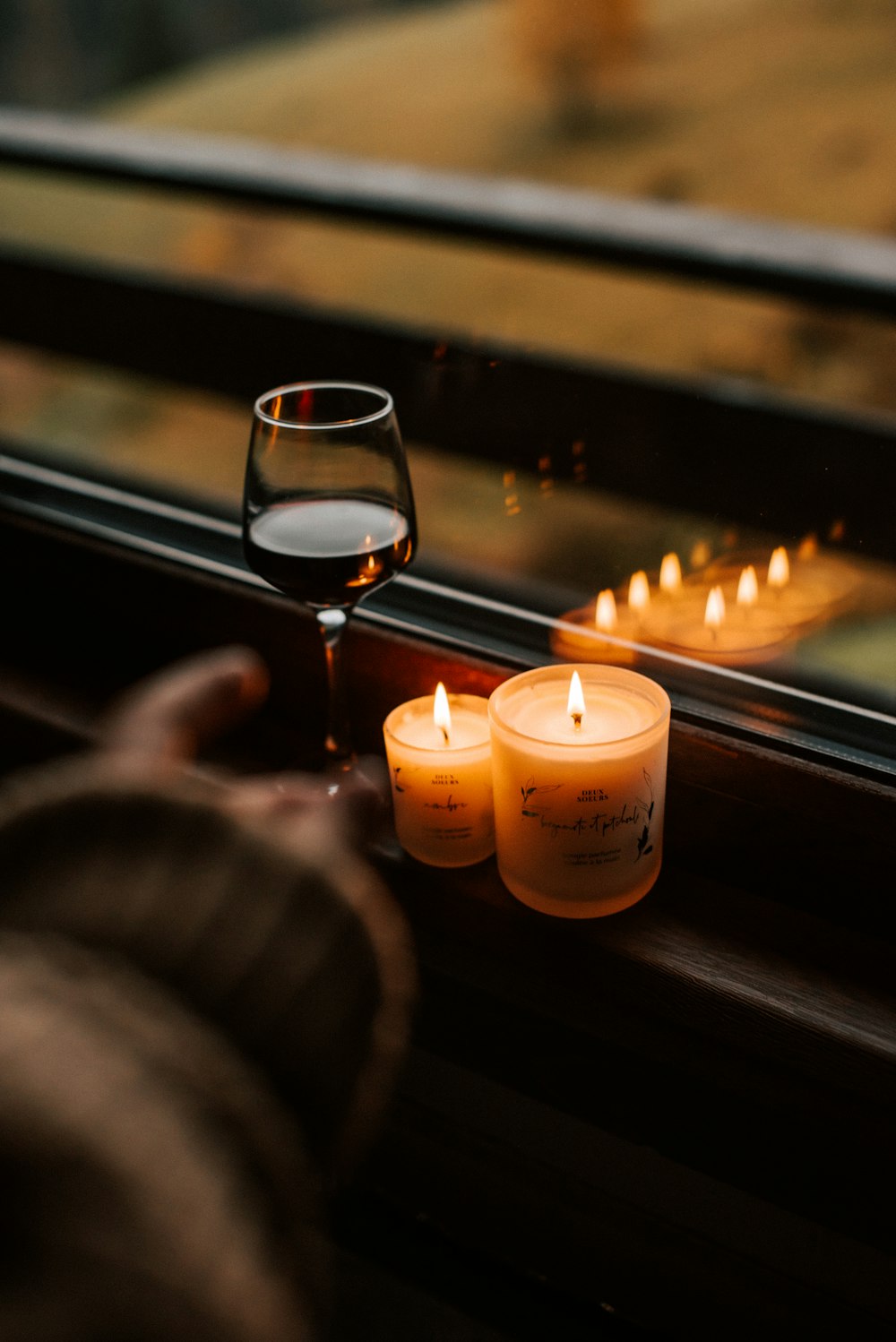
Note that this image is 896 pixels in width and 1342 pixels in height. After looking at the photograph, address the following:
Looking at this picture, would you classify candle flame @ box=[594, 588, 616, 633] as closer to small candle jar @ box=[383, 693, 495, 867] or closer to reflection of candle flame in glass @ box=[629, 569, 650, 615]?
reflection of candle flame in glass @ box=[629, 569, 650, 615]

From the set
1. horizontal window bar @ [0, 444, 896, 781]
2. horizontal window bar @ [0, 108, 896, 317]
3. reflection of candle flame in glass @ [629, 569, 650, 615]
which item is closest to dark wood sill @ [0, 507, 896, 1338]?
horizontal window bar @ [0, 444, 896, 781]

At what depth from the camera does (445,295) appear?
81.6 inches

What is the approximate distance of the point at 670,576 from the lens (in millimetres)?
804

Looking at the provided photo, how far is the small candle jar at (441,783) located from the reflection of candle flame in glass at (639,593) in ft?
0.49

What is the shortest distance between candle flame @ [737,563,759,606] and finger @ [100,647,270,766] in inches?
14.1

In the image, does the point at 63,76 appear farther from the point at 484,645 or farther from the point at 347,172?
the point at 484,645

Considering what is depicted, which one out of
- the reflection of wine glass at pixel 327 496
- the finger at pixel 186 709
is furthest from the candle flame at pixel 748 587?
the finger at pixel 186 709

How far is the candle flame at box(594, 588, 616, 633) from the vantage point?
79 cm

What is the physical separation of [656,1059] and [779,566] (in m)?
0.33

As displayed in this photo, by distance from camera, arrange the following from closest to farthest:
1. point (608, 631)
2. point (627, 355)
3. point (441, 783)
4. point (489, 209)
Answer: point (441, 783), point (608, 631), point (489, 209), point (627, 355)

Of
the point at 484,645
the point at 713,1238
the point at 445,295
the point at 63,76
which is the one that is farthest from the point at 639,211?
the point at 445,295

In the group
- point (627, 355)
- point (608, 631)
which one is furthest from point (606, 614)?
point (627, 355)

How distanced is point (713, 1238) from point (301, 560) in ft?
1.68

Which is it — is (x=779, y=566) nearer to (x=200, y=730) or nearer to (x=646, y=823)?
(x=646, y=823)
